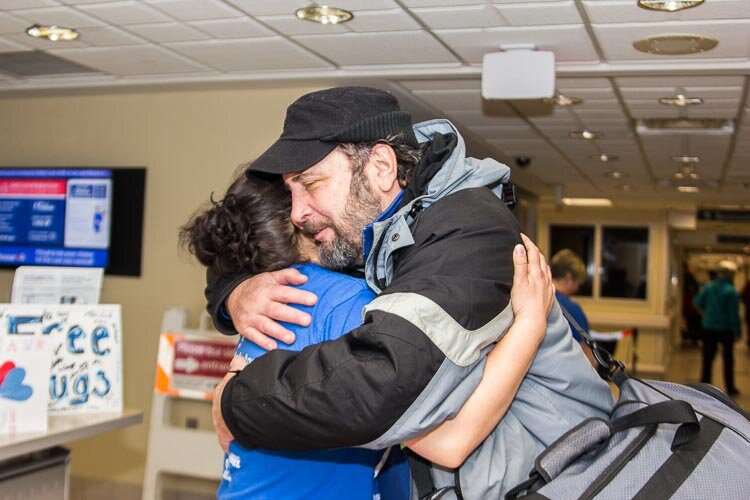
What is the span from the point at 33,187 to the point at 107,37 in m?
1.88

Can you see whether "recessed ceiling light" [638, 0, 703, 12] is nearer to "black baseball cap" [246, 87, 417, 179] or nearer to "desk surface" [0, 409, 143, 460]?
"black baseball cap" [246, 87, 417, 179]

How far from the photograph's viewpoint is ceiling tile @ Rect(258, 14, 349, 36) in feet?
12.4

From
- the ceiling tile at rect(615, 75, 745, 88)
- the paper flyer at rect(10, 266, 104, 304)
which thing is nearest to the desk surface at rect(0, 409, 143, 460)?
the paper flyer at rect(10, 266, 104, 304)

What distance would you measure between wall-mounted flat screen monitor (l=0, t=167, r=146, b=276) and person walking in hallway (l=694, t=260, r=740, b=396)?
766 centimetres

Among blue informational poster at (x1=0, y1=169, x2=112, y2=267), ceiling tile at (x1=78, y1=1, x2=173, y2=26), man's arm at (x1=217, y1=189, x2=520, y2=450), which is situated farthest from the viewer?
blue informational poster at (x1=0, y1=169, x2=112, y2=267)

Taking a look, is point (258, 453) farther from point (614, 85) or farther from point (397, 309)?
point (614, 85)

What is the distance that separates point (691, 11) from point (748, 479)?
8.64 feet

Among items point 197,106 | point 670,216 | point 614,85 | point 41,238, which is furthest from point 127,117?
point 670,216

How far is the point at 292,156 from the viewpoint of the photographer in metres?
1.42

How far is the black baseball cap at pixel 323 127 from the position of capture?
1412 millimetres

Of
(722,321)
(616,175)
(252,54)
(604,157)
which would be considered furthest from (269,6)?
(722,321)

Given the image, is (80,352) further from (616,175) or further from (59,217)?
(616,175)

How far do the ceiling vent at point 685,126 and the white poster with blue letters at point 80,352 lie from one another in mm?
4139

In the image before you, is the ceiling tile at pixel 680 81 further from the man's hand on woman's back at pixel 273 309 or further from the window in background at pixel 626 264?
the window in background at pixel 626 264
